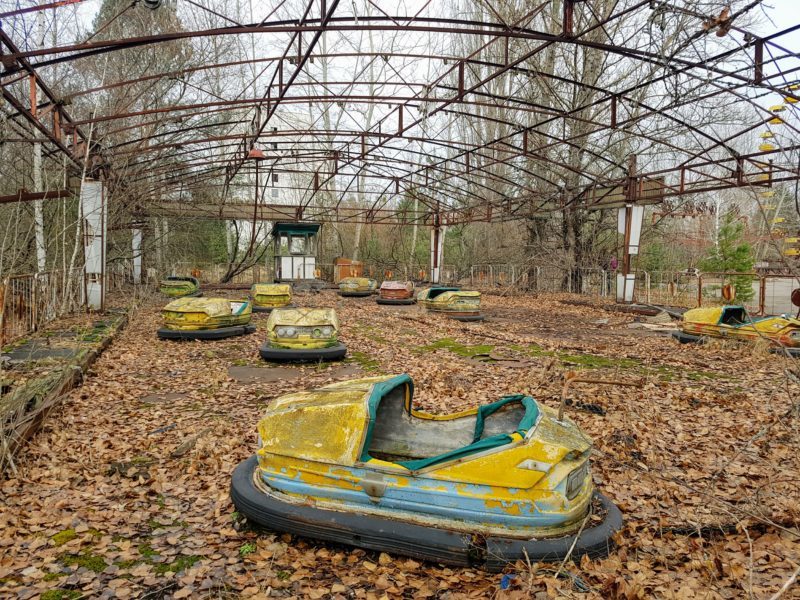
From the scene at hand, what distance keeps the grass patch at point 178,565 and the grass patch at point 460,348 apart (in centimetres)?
486

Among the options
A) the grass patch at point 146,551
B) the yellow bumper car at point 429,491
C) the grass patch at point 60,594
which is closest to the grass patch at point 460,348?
the yellow bumper car at point 429,491

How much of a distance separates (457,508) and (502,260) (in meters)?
20.0

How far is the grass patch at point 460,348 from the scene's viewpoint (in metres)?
7.05

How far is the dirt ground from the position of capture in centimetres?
208

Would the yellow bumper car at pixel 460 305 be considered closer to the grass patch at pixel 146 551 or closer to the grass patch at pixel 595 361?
the grass patch at pixel 595 361

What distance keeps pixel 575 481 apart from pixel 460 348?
5191mm

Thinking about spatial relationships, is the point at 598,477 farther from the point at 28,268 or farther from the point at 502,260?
the point at 502,260

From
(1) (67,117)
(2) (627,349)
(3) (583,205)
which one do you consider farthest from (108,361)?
(3) (583,205)

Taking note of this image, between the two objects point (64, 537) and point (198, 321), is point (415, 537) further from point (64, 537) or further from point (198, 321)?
point (198, 321)

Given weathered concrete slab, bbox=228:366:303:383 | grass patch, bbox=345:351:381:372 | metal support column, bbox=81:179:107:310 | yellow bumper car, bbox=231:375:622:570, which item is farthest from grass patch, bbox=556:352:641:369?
metal support column, bbox=81:179:107:310

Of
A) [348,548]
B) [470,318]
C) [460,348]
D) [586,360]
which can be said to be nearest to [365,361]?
[460,348]

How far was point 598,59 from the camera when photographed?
14.9 m

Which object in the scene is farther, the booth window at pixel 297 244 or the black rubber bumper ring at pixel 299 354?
the booth window at pixel 297 244

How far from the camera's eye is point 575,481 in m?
2.23
